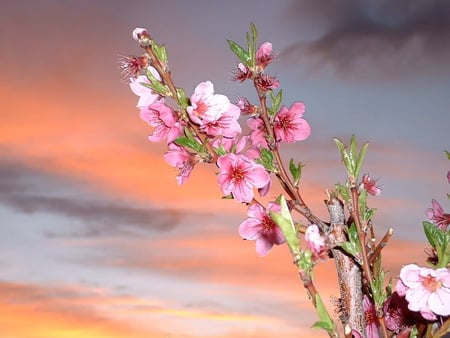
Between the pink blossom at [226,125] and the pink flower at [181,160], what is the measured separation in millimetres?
72

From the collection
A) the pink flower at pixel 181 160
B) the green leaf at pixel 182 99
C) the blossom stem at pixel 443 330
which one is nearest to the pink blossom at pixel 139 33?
the green leaf at pixel 182 99

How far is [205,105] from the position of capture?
1475 mm

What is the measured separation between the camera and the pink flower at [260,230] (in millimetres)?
1540

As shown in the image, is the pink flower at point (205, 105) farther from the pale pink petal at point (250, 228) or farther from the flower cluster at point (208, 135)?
the pale pink petal at point (250, 228)

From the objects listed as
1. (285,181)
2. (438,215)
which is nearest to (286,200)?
(285,181)

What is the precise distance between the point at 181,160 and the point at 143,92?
0.56 feet

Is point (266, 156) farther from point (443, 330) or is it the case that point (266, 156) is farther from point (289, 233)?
point (443, 330)

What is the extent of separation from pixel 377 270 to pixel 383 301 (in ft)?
0.24

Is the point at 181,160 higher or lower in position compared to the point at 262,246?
higher

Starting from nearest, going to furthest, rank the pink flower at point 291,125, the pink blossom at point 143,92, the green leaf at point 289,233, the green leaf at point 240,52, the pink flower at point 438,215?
the green leaf at point 289,233
the pink blossom at point 143,92
the green leaf at point 240,52
the pink flower at point 291,125
the pink flower at point 438,215

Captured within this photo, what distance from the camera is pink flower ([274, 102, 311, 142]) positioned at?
1762 mm

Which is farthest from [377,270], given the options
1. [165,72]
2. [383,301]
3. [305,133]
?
[165,72]

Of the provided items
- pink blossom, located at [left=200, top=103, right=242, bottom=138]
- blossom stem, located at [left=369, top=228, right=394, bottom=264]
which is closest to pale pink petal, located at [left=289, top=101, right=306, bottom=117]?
pink blossom, located at [left=200, top=103, right=242, bottom=138]

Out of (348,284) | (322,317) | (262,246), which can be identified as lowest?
(322,317)
